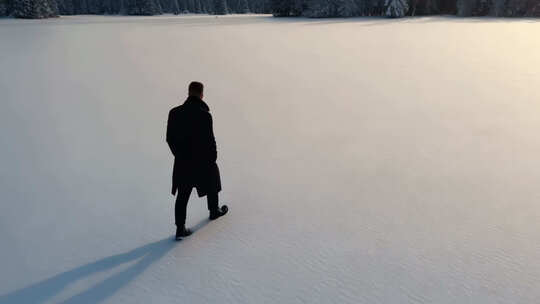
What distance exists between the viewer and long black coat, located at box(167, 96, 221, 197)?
3336 millimetres

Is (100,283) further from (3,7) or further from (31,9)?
(3,7)

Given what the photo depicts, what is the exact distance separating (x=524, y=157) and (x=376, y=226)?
9.24 feet

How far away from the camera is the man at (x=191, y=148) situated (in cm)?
334

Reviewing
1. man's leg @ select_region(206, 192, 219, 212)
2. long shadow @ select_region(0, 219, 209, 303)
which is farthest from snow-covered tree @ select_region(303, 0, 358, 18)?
long shadow @ select_region(0, 219, 209, 303)

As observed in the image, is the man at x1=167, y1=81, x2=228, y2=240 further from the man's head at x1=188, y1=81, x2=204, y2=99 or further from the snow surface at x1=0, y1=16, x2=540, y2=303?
the snow surface at x1=0, y1=16, x2=540, y2=303

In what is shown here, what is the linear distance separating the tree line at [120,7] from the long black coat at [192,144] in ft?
145

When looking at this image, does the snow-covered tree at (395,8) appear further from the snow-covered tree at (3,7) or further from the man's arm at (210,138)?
the snow-covered tree at (3,7)

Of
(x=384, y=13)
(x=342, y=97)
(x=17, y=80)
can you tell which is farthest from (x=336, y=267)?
(x=384, y=13)

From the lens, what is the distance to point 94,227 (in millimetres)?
3852

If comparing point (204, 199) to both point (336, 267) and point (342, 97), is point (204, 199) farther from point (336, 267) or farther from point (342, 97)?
point (342, 97)

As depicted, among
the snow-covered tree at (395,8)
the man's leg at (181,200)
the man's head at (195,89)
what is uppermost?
the snow-covered tree at (395,8)

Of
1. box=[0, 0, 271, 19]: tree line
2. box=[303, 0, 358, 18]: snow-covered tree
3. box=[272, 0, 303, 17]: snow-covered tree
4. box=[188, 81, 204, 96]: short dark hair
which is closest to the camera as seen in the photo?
box=[188, 81, 204, 96]: short dark hair

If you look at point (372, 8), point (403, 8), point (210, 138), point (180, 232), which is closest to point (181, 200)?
point (180, 232)

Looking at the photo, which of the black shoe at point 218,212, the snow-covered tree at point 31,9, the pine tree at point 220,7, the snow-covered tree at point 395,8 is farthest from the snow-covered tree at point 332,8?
the black shoe at point 218,212
